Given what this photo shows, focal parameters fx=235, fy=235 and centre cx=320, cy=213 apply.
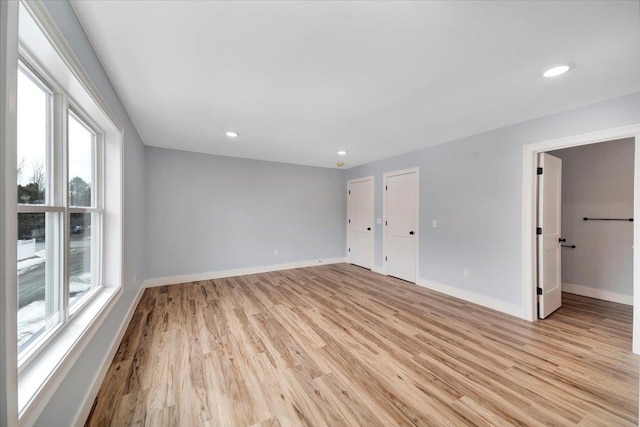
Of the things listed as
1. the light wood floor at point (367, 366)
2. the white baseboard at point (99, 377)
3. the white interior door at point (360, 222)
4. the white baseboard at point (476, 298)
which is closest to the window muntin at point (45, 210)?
the white baseboard at point (99, 377)

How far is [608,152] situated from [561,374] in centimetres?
349

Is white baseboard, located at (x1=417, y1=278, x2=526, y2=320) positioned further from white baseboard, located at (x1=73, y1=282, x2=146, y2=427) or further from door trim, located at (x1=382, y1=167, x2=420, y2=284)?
white baseboard, located at (x1=73, y1=282, x2=146, y2=427)

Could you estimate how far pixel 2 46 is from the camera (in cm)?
73

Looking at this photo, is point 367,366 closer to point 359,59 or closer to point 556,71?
point 359,59

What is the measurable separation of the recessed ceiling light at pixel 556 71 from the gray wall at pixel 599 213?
2792 mm

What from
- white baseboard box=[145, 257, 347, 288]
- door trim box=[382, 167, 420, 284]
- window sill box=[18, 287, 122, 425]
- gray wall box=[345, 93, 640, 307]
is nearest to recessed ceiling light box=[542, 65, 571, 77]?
gray wall box=[345, 93, 640, 307]

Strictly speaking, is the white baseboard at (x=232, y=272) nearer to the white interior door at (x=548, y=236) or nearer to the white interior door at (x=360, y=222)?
the white interior door at (x=360, y=222)

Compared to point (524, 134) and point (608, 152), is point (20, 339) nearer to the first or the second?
point (524, 134)

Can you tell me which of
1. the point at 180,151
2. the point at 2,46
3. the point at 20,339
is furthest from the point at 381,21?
the point at 180,151

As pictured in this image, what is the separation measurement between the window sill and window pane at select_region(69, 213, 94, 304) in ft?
0.59

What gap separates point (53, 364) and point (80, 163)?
1429mm

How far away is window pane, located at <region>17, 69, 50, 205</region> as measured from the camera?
42.4 inches

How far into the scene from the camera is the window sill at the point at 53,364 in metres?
0.89

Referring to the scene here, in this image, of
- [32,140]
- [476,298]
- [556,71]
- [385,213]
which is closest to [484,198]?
[476,298]
